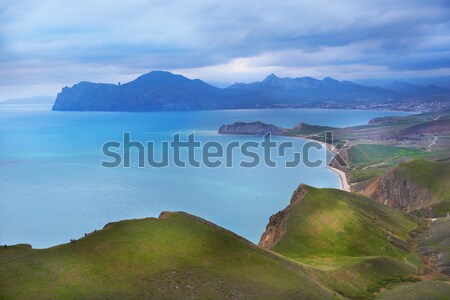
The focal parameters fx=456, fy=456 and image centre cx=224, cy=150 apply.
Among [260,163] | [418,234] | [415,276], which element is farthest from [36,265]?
[260,163]

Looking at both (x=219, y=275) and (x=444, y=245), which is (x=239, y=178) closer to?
(x=444, y=245)

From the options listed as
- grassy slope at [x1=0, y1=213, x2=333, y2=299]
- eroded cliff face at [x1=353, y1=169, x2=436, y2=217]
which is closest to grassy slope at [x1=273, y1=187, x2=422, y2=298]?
grassy slope at [x1=0, y1=213, x2=333, y2=299]

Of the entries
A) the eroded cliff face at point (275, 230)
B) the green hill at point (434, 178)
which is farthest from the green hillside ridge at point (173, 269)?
the green hill at point (434, 178)

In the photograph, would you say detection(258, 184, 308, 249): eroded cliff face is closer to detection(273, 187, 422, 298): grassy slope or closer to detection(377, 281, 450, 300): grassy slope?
detection(273, 187, 422, 298): grassy slope

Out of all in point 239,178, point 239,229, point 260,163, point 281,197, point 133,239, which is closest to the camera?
point 133,239

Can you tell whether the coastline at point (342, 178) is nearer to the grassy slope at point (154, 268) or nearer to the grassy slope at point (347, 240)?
the grassy slope at point (347, 240)

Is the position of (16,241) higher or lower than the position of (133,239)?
lower
